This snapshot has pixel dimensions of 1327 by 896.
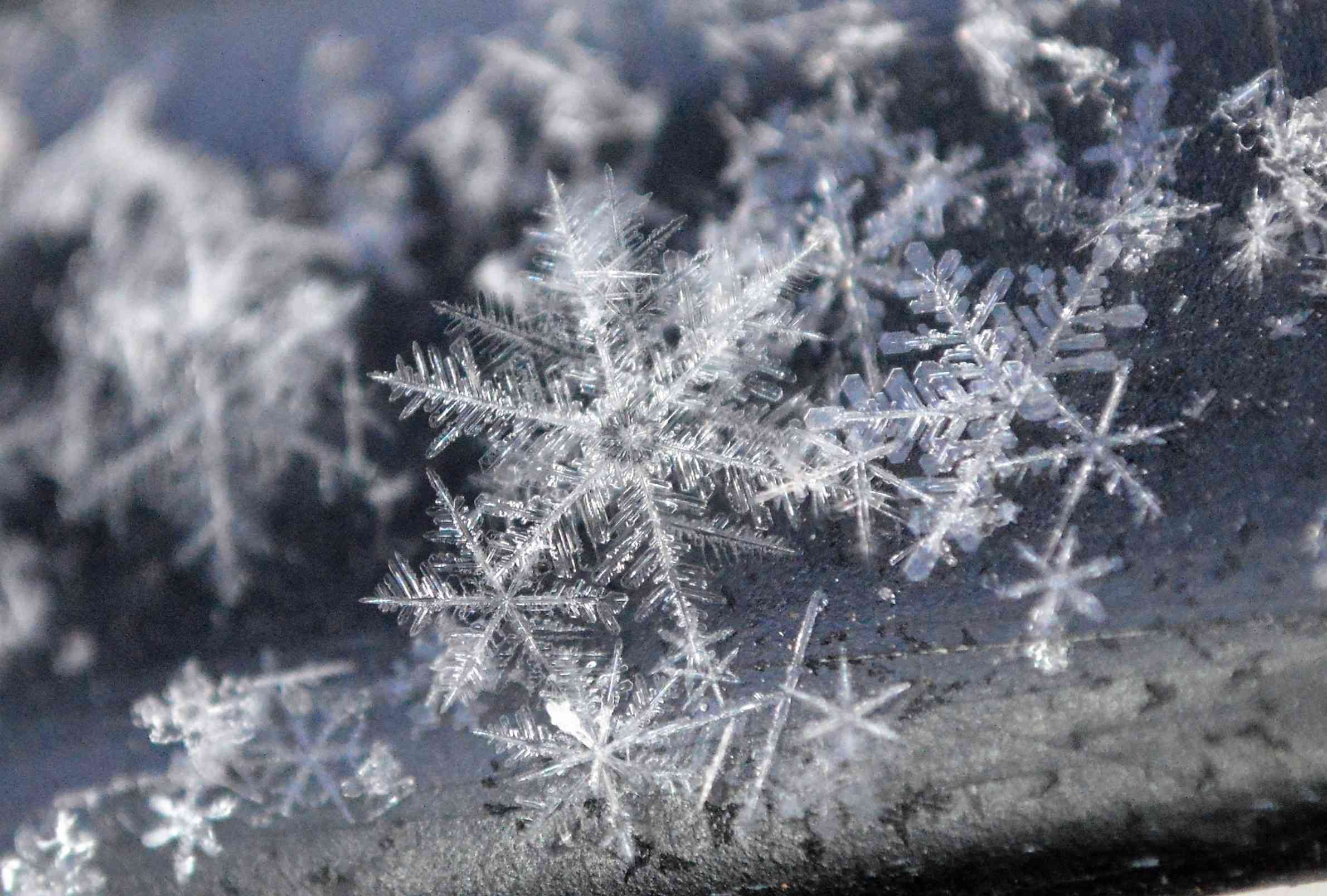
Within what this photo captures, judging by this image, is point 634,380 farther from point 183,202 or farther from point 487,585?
point 183,202

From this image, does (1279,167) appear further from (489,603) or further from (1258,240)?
(489,603)

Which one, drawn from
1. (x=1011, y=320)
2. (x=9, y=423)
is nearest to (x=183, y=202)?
(x=9, y=423)

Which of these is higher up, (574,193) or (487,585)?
(574,193)

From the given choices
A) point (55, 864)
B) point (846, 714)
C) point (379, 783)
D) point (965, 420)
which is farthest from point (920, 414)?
point (55, 864)

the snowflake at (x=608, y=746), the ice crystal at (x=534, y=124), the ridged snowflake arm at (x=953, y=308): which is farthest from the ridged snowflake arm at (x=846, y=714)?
the ice crystal at (x=534, y=124)

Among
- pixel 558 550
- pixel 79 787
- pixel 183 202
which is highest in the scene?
pixel 183 202

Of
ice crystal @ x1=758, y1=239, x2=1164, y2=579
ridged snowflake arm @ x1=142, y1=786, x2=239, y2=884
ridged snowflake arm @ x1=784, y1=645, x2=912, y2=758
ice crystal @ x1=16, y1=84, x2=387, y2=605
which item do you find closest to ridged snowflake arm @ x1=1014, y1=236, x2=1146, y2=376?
ice crystal @ x1=758, y1=239, x2=1164, y2=579

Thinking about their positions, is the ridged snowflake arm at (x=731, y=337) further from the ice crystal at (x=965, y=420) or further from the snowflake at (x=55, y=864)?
the snowflake at (x=55, y=864)
